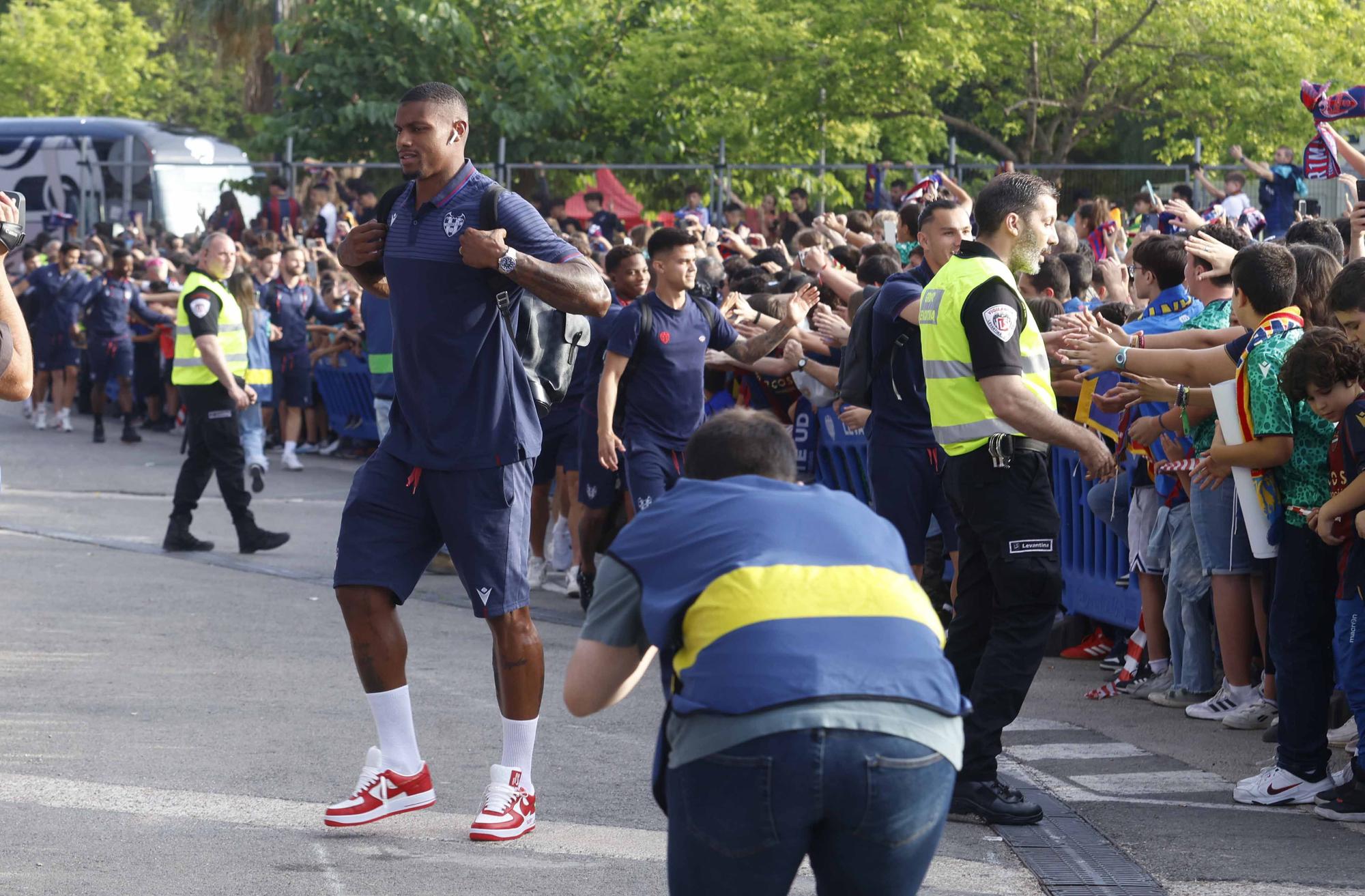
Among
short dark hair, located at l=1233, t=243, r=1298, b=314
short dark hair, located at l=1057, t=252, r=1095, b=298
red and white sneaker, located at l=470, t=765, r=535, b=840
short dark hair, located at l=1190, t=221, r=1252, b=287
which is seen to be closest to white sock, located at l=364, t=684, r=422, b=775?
red and white sneaker, located at l=470, t=765, r=535, b=840

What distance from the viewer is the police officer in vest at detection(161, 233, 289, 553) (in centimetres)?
1096

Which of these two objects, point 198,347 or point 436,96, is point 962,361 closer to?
point 436,96

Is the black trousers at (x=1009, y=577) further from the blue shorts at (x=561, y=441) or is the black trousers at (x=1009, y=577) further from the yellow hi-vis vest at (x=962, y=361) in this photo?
the blue shorts at (x=561, y=441)

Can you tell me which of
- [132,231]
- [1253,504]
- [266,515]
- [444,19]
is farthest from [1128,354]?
[444,19]

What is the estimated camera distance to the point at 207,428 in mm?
11008

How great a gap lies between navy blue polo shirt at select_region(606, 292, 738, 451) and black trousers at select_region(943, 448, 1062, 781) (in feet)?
9.38

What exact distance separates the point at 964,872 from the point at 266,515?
8819mm

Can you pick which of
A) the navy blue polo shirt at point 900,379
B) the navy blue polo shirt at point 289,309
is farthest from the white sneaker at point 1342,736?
the navy blue polo shirt at point 289,309

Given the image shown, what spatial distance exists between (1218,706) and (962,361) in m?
2.36

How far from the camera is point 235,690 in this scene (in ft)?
23.3

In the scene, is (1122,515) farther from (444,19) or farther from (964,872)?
(444,19)

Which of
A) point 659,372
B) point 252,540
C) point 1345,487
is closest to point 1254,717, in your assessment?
point 1345,487

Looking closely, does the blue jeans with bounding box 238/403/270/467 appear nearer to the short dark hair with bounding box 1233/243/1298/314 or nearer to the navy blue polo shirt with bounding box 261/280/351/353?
the navy blue polo shirt with bounding box 261/280/351/353

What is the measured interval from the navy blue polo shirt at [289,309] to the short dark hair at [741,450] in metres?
13.9
